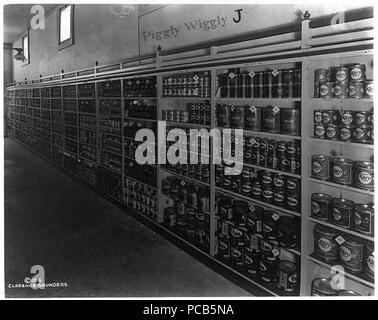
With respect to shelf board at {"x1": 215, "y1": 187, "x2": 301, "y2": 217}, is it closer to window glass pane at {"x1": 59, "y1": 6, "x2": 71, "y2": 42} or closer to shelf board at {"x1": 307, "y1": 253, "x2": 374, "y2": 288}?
shelf board at {"x1": 307, "y1": 253, "x2": 374, "y2": 288}

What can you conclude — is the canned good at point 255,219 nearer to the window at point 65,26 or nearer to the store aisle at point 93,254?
the store aisle at point 93,254

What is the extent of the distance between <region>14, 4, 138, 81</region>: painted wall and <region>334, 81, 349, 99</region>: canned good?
3502mm

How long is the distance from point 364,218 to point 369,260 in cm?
27

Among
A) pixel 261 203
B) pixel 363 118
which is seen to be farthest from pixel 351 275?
pixel 363 118

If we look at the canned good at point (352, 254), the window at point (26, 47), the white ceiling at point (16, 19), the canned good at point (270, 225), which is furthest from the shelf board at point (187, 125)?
the window at point (26, 47)

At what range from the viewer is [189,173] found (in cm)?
404

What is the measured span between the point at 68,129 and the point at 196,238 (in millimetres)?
4419

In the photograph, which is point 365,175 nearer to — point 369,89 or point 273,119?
point 369,89

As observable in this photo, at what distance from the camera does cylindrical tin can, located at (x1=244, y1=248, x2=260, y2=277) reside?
3.28m

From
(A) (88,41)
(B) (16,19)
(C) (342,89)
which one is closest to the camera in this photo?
(C) (342,89)

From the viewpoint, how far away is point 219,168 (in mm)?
3602

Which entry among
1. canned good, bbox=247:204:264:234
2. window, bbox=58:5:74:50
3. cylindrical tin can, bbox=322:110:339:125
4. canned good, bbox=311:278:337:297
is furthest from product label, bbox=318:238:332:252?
window, bbox=58:5:74:50

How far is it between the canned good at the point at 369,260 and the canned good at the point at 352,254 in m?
0.05

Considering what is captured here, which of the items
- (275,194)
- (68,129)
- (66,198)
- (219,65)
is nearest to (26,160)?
(68,129)
